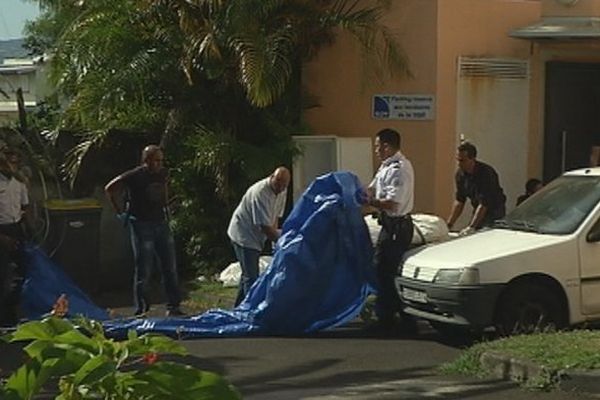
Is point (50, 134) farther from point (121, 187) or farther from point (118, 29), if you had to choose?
point (121, 187)

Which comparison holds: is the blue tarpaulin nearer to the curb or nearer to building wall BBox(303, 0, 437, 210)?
the curb

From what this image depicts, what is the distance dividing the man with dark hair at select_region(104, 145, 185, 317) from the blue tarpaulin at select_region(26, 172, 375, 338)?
2.54 ft

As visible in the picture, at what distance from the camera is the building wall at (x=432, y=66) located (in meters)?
16.1

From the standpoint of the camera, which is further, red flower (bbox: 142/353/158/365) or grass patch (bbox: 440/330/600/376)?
grass patch (bbox: 440/330/600/376)

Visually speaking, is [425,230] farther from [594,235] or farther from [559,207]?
[594,235]

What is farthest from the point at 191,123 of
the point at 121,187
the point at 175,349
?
the point at 175,349

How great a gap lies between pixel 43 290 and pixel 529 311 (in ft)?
16.0

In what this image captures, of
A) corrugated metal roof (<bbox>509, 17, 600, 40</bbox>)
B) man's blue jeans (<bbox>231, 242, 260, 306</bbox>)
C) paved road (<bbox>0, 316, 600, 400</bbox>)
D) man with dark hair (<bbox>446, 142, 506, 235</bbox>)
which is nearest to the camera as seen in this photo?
paved road (<bbox>0, 316, 600, 400</bbox>)

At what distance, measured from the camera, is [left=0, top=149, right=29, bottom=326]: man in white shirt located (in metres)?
12.5

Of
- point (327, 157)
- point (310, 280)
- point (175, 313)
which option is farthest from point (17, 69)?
point (310, 280)

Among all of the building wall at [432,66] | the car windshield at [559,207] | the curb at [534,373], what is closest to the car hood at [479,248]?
the car windshield at [559,207]

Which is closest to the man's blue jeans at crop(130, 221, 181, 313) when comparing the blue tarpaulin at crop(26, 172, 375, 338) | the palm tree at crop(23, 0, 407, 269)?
the blue tarpaulin at crop(26, 172, 375, 338)

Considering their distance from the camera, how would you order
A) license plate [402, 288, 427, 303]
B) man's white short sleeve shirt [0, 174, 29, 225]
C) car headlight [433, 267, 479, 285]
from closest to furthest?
car headlight [433, 267, 479, 285]
license plate [402, 288, 427, 303]
man's white short sleeve shirt [0, 174, 29, 225]

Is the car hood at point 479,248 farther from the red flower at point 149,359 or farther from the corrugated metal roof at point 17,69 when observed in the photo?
the corrugated metal roof at point 17,69
